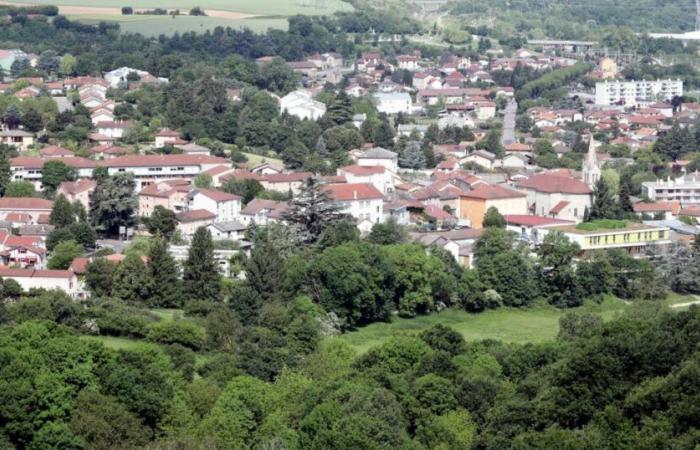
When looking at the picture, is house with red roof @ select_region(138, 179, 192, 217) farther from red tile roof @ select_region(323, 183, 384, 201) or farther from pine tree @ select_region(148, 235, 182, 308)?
pine tree @ select_region(148, 235, 182, 308)

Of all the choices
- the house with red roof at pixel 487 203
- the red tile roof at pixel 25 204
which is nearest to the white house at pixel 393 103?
the house with red roof at pixel 487 203

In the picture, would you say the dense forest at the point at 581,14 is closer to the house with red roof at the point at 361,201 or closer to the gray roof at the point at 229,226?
the house with red roof at the point at 361,201

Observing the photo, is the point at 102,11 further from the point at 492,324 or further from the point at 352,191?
the point at 492,324

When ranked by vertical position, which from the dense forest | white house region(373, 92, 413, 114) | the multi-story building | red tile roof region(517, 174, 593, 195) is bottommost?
the dense forest

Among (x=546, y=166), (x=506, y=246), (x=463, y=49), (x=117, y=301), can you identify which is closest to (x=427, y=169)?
(x=546, y=166)

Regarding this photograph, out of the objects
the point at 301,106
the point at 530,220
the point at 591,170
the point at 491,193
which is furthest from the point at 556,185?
the point at 301,106

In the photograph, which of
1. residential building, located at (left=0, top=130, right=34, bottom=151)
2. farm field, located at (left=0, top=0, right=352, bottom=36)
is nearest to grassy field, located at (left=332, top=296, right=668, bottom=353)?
residential building, located at (left=0, top=130, right=34, bottom=151)

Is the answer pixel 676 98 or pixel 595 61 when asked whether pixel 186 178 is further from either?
pixel 595 61
